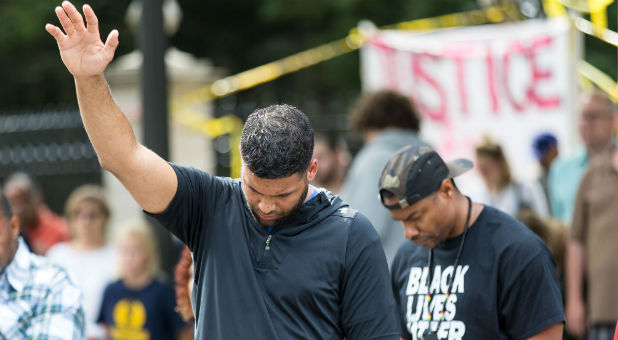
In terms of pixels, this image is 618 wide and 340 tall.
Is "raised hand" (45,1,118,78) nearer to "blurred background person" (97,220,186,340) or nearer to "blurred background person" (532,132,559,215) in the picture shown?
"blurred background person" (97,220,186,340)

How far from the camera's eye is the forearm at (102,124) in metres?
2.50

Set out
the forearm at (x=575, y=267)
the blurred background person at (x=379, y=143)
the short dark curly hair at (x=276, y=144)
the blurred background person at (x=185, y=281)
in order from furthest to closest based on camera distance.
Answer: the forearm at (x=575, y=267) < the blurred background person at (x=379, y=143) < the blurred background person at (x=185, y=281) < the short dark curly hair at (x=276, y=144)

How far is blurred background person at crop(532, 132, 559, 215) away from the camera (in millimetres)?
6969

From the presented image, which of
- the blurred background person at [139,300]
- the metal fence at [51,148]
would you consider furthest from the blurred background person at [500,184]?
the metal fence at [51,148]

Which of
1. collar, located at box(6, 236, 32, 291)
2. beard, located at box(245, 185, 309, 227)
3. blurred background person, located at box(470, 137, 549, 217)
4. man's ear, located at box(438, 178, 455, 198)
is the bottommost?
blurred background person, located at box(470, 137, 549, 217)

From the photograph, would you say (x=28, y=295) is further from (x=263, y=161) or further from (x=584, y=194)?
(x=584, y=194)

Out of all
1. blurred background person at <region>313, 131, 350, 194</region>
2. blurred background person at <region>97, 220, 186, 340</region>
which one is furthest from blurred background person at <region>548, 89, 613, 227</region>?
blurred background person at <region>97, 220, 186, 340</region>

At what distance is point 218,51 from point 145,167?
1761 centimetres

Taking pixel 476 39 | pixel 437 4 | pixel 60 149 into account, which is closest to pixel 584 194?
→ pixel 476 39

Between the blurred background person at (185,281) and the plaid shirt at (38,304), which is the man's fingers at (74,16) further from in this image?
the blurred background person at (185,281)

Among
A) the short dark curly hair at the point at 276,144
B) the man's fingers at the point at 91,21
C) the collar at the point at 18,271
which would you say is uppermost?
the man's fingers at the point at 91,21

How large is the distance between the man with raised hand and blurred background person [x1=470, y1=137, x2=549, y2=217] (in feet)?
12.8

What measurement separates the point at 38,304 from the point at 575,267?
3.44m

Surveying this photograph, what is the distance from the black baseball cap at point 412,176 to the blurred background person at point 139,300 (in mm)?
2880
